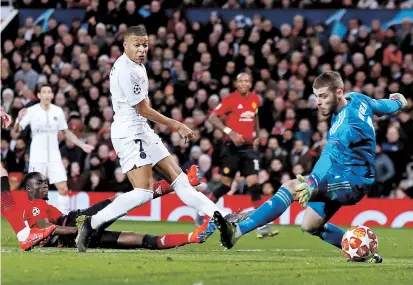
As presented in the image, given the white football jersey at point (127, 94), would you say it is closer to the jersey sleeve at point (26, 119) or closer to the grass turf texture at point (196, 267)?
the grass turf texture at point (196, 267)

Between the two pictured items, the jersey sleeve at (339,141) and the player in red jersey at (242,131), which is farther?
the player in red jersey at (242,131)

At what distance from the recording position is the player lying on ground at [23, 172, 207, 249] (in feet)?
34.0

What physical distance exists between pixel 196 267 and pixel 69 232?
2.20 meters

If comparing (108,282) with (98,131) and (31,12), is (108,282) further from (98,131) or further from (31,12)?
(31,12)

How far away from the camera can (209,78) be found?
2009 centimetres

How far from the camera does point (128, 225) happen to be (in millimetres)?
16375

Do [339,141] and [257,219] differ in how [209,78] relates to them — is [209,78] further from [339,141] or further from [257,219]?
[257,219]

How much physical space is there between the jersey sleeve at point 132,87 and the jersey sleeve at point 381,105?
2.13 meters

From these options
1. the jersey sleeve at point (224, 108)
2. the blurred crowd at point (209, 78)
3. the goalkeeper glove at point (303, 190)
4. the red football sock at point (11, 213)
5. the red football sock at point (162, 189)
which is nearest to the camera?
the goalkeeper glove at point (303, 190)

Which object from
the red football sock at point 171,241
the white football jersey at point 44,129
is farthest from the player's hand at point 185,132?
the white football jersey at point 44,129

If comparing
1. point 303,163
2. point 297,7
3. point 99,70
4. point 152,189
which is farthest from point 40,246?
point 297,7

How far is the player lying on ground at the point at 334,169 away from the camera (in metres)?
9.40

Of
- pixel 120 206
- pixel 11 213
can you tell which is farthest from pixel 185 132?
pixel 11 213

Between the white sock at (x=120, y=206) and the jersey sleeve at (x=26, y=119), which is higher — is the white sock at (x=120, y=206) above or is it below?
below
